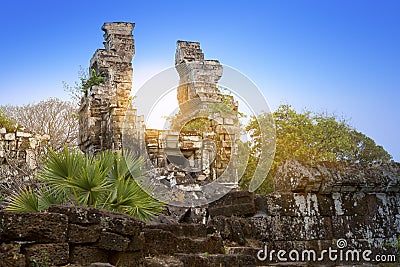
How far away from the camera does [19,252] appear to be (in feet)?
14.9

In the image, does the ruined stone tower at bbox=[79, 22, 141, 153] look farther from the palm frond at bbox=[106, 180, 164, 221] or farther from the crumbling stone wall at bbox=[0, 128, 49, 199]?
the palm frond at bbox=[106, 180, 164, 221]

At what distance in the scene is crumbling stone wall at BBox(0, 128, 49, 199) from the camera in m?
17.0

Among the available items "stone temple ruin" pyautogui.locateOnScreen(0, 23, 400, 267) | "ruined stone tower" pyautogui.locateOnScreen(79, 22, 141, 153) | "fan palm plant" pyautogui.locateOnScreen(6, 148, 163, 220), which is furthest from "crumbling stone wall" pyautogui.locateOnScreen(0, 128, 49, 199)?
"fan palm plant" pyautogui.locateOnScreen(6, 148, 163, 220)

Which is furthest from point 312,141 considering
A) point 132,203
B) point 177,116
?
point 132,203

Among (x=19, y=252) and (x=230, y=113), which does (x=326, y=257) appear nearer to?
(x=19, y=252)

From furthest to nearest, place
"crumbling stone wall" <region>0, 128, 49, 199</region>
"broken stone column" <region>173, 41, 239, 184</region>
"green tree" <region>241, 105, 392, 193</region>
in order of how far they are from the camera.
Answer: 1. "green tree" <region>241, 105, 392, 193</region>
2. "broken stone column" <region>173, 41, 239, 184</region>
3. "crumbling stone wall" <region>0, 128, 49, 199</region>

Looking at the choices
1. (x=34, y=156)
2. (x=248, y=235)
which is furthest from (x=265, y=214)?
(x=34, y=156)

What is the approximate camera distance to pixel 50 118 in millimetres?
33031

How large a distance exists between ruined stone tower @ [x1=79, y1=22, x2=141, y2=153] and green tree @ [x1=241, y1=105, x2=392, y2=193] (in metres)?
7.08

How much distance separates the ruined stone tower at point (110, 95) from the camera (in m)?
18.0

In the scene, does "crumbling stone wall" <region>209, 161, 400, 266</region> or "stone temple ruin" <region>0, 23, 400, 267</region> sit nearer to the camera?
"stone temple ruin" <region>0, 23, 400, 267</region>

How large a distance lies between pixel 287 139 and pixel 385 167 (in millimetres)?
18386

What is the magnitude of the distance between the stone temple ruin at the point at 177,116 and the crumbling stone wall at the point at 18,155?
1.61 metres

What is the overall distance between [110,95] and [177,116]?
2361 mm
